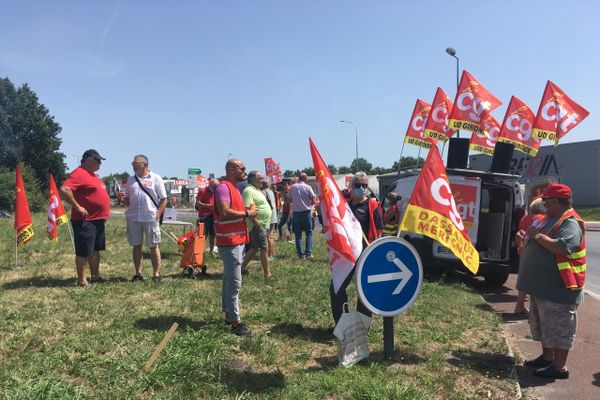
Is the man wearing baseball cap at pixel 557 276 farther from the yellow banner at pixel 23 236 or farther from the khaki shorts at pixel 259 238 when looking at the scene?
the yellow banner at pixel 23 236

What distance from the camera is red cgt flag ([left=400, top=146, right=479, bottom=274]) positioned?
432 centimetres

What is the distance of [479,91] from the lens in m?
13.5

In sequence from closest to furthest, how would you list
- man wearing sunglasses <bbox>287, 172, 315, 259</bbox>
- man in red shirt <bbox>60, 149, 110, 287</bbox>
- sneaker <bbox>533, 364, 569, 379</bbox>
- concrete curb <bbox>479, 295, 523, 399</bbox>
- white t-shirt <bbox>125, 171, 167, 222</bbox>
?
concrete curb <bbox>479, 295, 523, 399</bbox> < sneaker <bbox>533, 364, 569, 379</bbox> < man in red shirt <bbox>60, 149, 110, 287</bbox> < white t-shirt <bbox>125, 171, 167, 222</bbox> < man wearing sunglasses <bbox>287, 172, 315, 259</bbox>

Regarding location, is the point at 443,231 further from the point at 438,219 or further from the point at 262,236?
the point at 262,236

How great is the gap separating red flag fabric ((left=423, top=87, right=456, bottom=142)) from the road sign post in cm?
1108

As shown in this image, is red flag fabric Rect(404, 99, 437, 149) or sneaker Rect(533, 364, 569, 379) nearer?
sneaker Rect(533, 364, 569, 379)

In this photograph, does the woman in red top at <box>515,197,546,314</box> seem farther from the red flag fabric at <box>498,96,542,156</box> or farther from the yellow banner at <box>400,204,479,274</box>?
the red flag fabric at <box>498,96,542,156</box>

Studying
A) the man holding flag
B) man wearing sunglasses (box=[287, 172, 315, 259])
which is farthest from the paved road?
the man holding flag

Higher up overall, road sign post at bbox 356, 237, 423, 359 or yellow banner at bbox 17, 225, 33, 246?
road sign post at bbox 356, 237, 423, 359

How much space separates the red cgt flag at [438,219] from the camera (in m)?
4.32

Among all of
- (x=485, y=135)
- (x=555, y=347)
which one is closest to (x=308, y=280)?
(x=555, y=347)

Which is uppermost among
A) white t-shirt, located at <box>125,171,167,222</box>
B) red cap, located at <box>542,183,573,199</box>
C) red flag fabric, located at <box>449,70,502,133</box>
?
red flag fabric, located at <box>449,70,502,133</box>

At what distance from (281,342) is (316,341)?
362mm

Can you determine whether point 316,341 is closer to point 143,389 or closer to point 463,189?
point 143,389
